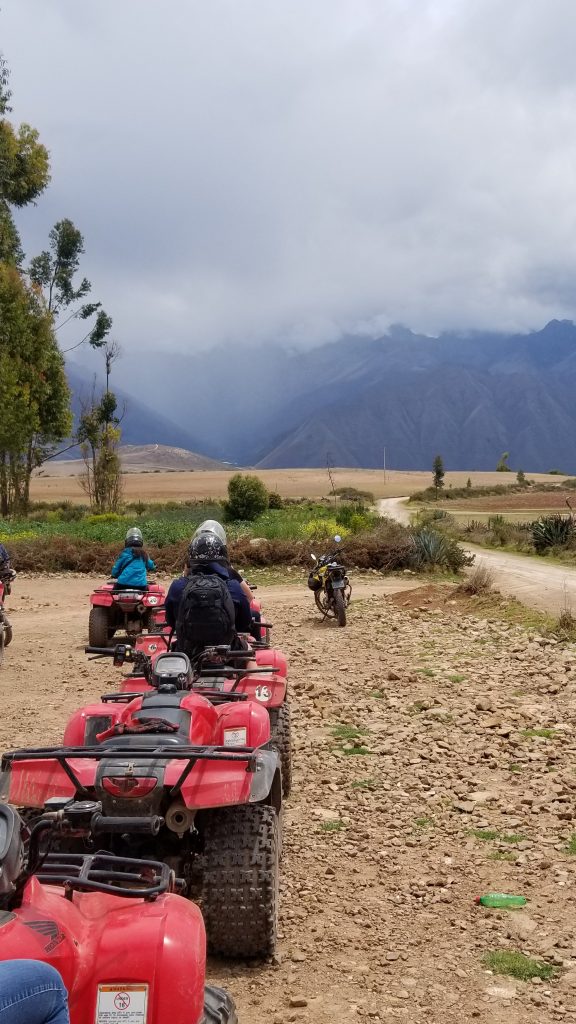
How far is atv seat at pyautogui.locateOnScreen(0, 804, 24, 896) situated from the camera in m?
2.10

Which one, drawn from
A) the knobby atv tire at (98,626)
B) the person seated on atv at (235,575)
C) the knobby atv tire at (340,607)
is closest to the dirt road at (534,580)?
the knobby atv tire at (340,607)

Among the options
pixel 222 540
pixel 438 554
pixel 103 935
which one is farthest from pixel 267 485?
pixel 103 935

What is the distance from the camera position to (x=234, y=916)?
3469 millimetres

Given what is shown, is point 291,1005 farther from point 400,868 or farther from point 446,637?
point 446,637

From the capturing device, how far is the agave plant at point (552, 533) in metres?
24.7

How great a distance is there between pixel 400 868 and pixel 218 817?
5.06ft

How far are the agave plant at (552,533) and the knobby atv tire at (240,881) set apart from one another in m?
22.1

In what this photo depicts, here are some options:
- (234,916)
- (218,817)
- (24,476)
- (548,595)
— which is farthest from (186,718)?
(24,476)

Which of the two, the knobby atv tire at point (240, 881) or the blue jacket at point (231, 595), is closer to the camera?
the knobby atv tire at point (240, 881)

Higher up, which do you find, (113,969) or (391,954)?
(113,969)

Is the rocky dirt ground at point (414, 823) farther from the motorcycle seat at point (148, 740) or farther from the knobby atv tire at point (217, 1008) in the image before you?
the motorcycle seat at point (148, 740)

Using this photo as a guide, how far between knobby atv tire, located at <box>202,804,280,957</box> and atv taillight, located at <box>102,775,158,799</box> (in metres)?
0.36

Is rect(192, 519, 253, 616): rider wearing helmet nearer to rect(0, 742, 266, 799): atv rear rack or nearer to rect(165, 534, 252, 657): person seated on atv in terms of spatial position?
rect(165, 534, 252, 657): person seated on atv

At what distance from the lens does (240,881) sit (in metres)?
3.46
